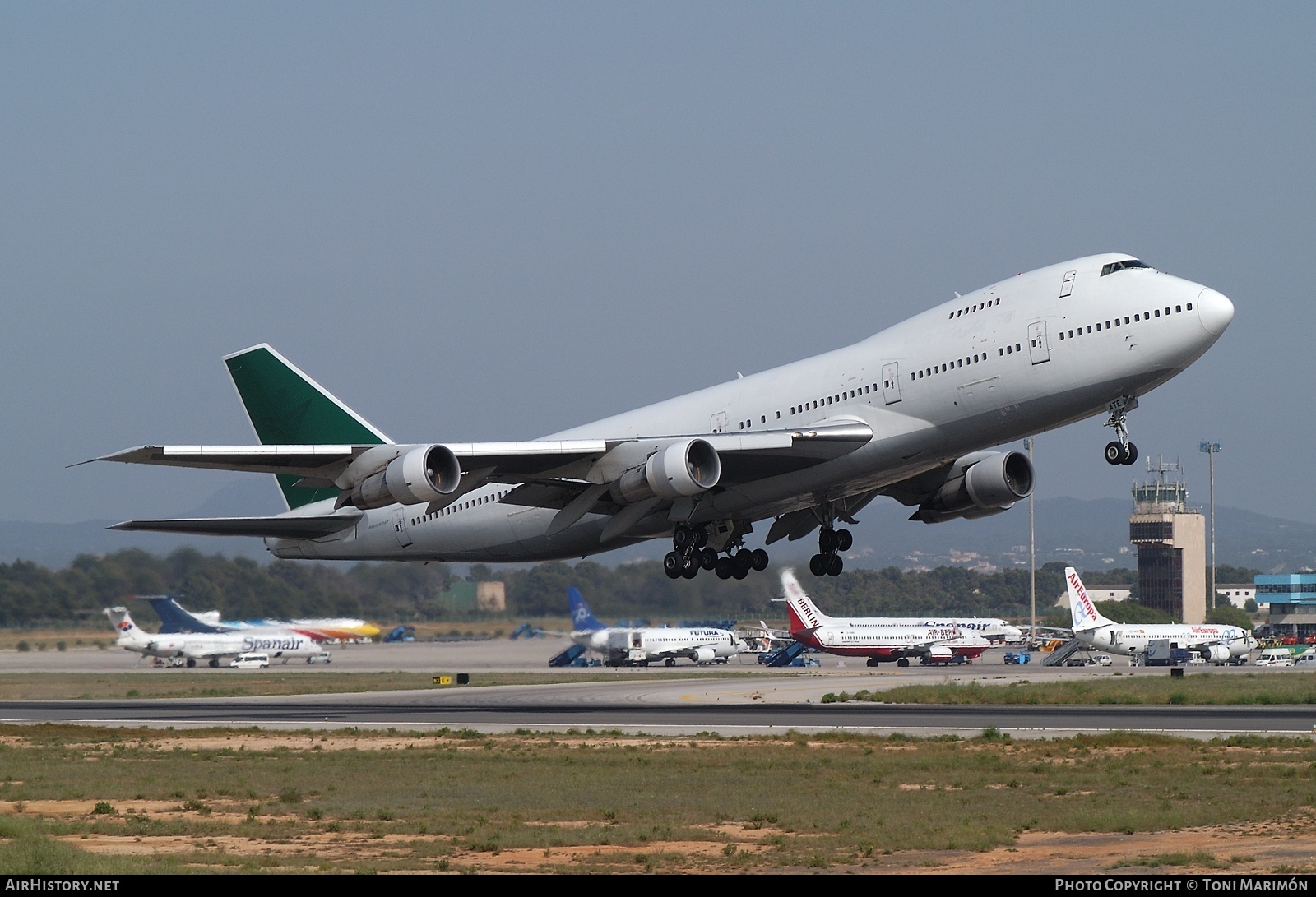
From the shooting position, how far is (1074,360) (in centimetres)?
3341

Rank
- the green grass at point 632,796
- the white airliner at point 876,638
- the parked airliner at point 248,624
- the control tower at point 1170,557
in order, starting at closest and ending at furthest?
the green grass at point 632,796 → the parked airliner at point 248,624 → the white airliner at point 876,638 → the control tower at point 1170,557

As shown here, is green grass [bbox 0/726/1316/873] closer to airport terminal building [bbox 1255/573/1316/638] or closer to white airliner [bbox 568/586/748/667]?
white airliner [bbox 568/586/748/667]

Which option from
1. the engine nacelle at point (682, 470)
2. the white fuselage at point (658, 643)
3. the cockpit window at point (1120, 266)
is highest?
the cockpit window at point (1120, 266)

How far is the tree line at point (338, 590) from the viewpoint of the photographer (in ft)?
239

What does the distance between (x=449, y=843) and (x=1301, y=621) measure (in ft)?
498

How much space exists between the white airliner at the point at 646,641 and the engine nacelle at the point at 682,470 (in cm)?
4736

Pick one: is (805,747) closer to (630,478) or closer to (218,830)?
(630,478)

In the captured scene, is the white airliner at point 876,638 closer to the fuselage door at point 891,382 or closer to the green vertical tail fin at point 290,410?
the green vertical tail fin at point 290,410

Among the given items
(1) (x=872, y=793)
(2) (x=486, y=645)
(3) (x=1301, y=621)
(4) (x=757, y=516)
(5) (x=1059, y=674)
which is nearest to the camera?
(1) (x=872, y=793)

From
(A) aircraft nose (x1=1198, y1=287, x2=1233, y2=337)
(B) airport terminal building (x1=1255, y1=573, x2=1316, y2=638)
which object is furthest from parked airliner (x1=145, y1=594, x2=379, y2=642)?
(B) airport terminal building (x1=1255, y1=573, x2=1316, y2=638)

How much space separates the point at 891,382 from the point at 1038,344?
149 inches

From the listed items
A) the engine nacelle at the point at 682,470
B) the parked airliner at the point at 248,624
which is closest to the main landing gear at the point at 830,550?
the engine nacelle at the point at 682,470

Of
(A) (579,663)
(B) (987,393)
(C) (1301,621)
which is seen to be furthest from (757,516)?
(C) (1301,621)

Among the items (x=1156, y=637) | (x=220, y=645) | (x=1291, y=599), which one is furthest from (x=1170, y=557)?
(x=220, y=645)
